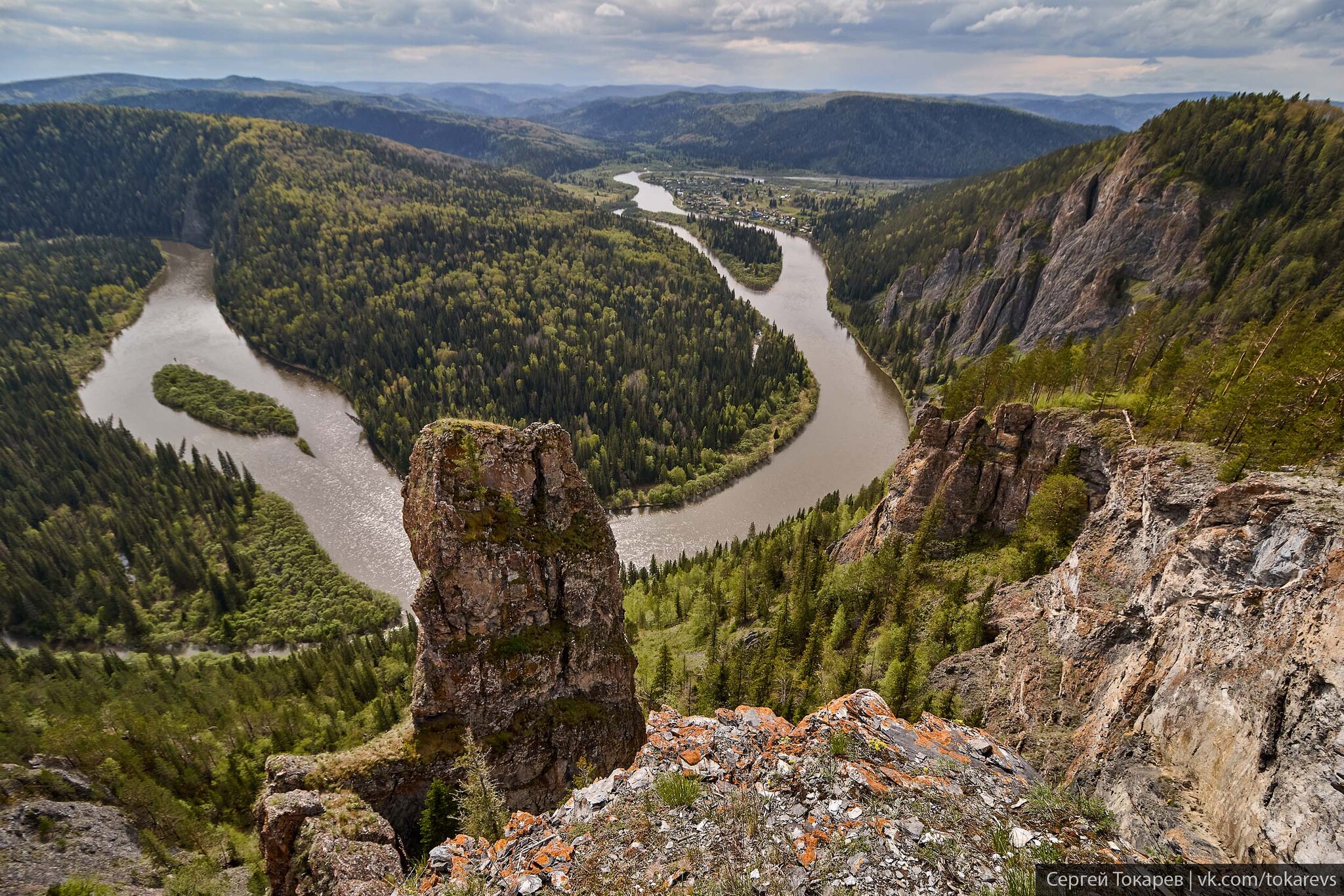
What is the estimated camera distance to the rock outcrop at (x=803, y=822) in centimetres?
1158

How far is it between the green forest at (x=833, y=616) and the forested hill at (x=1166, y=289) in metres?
10.7

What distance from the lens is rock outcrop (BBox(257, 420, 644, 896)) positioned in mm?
26453

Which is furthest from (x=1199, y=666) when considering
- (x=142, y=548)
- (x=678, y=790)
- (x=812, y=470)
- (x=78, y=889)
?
(x=142, y=548)

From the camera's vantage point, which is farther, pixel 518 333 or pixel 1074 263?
pixel 518 333

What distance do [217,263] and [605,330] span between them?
154m

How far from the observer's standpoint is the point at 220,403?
375 feet

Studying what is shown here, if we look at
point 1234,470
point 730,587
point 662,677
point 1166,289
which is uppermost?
point 1166,289

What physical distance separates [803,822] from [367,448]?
108662 millimetres

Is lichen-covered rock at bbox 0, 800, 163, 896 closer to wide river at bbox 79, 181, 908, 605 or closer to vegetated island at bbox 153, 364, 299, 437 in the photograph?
wide river at bbox 79, 181, 908, 605

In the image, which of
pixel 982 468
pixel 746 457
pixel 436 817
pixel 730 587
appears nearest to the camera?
pixel 436 817

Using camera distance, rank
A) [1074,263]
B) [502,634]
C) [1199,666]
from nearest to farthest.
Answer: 1. [1199,666]
2. [502,634]
3. [1074,263]

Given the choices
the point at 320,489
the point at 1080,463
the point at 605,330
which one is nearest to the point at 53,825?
the point at 1080,463

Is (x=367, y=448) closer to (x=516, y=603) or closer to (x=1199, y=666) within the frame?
(x=516, y=603)

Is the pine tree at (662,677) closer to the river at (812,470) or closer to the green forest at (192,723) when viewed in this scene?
the green forest at (192,723)
